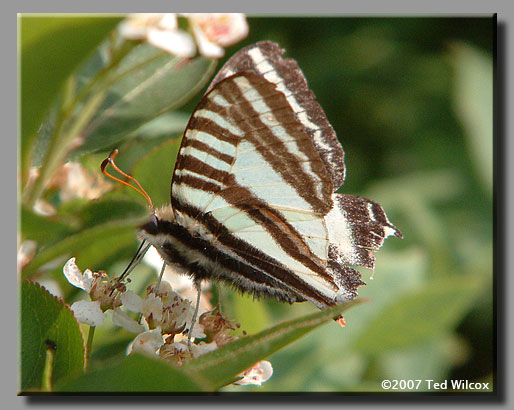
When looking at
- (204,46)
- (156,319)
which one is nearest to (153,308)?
(156,319)

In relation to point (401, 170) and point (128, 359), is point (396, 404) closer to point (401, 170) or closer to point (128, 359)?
point (128, 359)

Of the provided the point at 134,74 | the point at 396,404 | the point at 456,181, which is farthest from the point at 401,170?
the point at 134,74

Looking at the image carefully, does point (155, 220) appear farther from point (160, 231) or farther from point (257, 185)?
point (257, 185)

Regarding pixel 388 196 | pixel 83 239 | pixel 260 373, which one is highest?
pixel 83 239

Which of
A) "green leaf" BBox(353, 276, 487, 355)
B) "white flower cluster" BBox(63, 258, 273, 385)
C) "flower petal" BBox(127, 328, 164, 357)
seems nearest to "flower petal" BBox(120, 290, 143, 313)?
"white flower cluster" BBox(63, 258, 273, 385)

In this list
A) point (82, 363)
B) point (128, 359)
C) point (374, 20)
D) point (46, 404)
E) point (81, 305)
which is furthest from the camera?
point (374, 20)

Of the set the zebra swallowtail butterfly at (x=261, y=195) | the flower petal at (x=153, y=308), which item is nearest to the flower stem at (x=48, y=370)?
the flower petal at (x=153, y=308)
